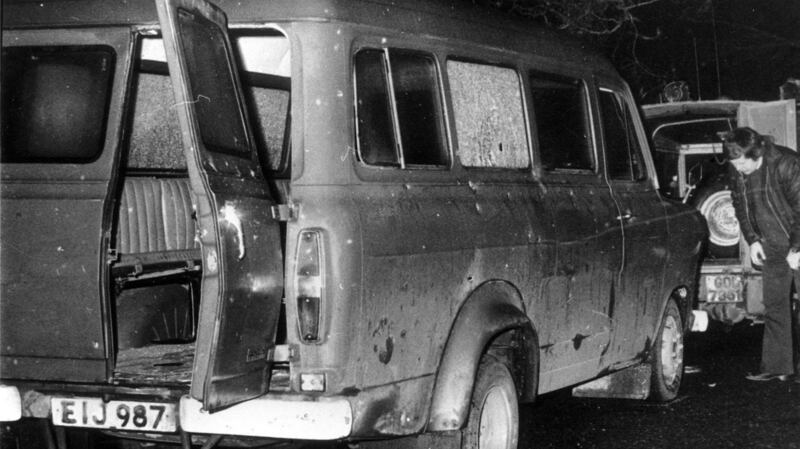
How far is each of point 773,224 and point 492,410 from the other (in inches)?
147

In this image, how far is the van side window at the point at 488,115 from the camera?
5430 mm

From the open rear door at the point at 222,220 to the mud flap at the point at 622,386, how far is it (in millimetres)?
3577

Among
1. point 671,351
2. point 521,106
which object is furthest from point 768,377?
point 521,106

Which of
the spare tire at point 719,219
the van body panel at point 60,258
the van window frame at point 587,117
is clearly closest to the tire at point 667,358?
the van window frame at point 587,117

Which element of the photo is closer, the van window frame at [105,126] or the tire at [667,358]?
the van window frame at [105,126]

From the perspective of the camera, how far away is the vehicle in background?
32.5 ft

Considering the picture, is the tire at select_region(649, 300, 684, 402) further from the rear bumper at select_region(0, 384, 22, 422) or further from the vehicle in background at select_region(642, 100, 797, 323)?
the rear bumper at select_region(0, 384, 22, 422)

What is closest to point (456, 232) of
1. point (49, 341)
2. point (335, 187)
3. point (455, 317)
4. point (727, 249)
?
point (455, 317)

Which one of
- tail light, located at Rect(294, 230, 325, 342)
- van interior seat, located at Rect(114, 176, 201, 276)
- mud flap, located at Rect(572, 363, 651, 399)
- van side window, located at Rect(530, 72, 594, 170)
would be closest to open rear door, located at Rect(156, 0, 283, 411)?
tail light, located at Rect(294, 230, 325, 342)

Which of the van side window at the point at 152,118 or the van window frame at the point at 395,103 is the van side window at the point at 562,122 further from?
the van side window at the point at 152,118

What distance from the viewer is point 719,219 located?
10.4 meters

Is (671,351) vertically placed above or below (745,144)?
below

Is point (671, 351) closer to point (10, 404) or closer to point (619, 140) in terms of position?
point (619, 140)

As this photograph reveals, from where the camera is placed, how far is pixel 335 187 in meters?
4.54
